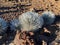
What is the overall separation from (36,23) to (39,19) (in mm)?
495

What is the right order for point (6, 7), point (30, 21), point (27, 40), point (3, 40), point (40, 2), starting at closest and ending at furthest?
point (27, 40) < point (3, 40) < point (30, 21) < point (6, 7) < point (40, 2)

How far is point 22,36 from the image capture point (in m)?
13.4

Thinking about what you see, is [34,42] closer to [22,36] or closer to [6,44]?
[22,36]

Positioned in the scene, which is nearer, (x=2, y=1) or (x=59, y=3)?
(x=59, y=3)

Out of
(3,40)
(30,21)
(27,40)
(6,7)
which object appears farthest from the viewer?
(6,7)

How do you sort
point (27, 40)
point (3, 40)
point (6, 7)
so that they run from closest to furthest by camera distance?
point (27, 40) → point (3, 40) → point (6, 7)

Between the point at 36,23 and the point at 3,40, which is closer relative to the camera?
the point at 3,40

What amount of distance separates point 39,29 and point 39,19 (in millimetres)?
613

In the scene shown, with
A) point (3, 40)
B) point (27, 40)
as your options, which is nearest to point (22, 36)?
point (27, 40)

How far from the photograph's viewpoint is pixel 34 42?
13.4 m

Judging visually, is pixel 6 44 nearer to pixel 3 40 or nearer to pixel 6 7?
pixel 3 40

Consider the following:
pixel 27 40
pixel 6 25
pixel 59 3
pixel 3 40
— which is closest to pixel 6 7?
pixel 59 3

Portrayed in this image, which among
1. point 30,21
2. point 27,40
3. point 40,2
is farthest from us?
point 40,2

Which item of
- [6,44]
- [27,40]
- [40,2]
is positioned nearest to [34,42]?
[27,40]
